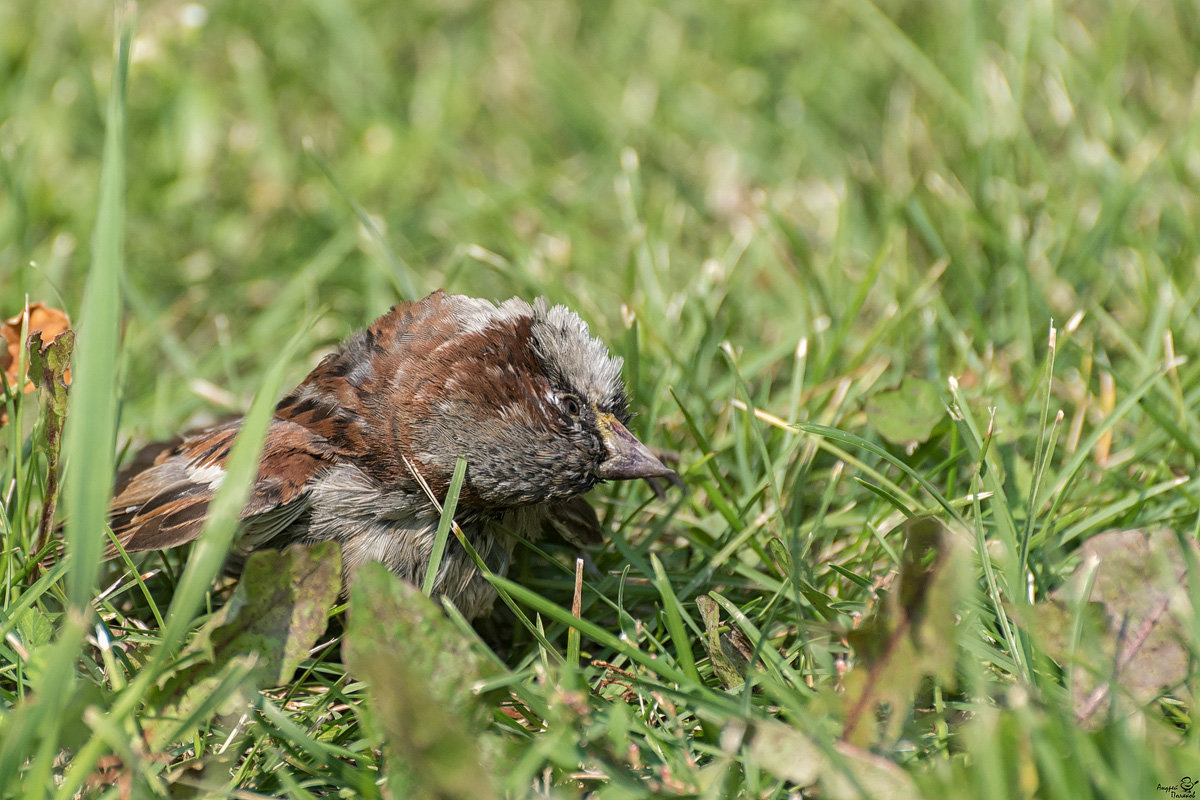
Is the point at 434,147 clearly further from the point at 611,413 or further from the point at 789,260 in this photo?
the point at 611,413

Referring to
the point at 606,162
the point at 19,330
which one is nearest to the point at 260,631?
the point at 19,330

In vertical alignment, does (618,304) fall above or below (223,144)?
below

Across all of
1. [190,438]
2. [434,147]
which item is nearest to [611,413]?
[190,438]

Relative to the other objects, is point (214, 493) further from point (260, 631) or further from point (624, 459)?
point (624, 459)

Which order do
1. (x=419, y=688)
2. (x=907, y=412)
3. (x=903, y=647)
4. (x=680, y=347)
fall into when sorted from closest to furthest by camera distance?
(x=419, y=688), (x=903, y=647), (x=907, y=412), (x=680, y=347)

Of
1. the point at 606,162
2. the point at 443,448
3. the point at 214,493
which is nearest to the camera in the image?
the point at 443,448

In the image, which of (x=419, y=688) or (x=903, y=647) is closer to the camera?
(x=419, y=688)

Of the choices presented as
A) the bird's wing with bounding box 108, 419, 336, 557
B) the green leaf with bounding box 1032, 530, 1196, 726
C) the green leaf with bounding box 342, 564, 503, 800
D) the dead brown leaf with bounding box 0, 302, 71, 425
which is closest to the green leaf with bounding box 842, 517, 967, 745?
the green leaf with bounding box 1032, 530, 1196, 726

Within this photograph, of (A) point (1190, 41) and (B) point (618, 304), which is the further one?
(A) point (1190, 41)
